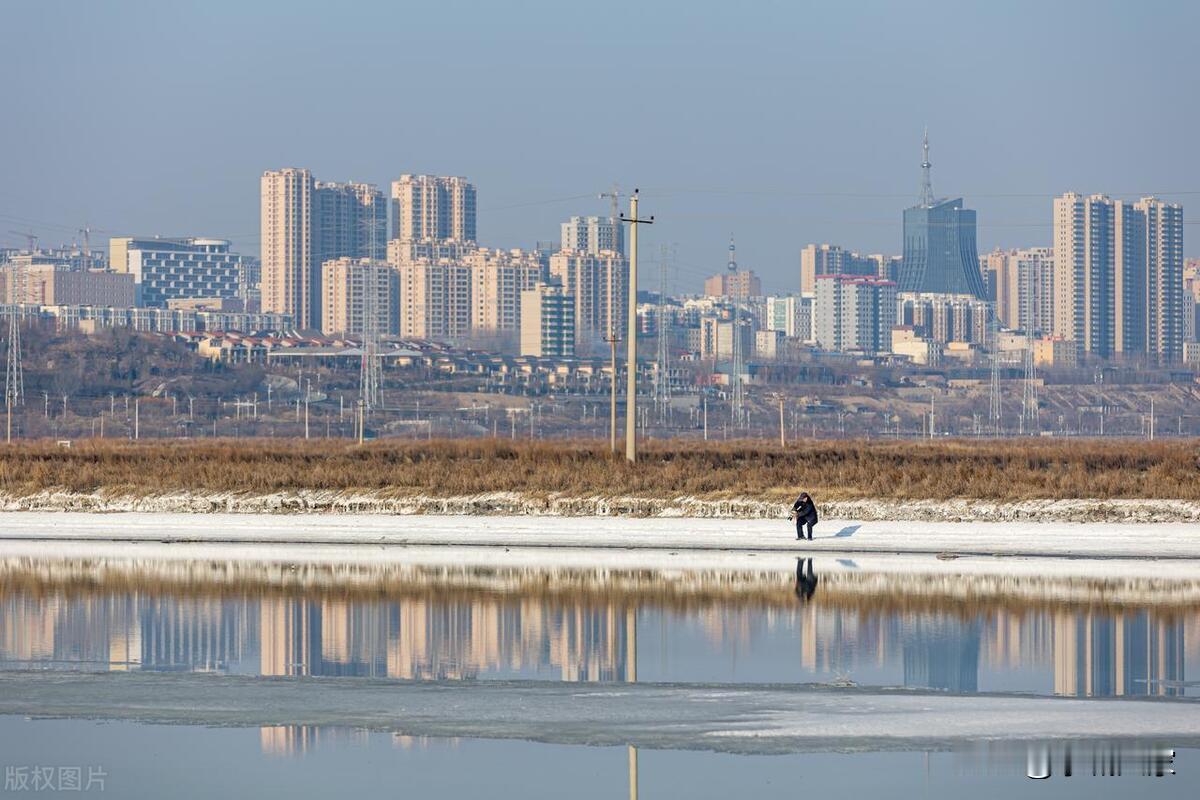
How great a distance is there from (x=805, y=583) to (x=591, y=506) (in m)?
14.3

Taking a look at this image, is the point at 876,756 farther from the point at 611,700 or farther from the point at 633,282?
the point at 633,282

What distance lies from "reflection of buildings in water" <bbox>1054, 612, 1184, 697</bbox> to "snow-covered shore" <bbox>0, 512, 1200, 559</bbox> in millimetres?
10279

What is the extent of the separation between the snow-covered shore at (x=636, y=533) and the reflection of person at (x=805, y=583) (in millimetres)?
3371

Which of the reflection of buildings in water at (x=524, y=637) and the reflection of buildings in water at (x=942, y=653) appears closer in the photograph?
the reflection of buildings in water at (x=942, y=653)

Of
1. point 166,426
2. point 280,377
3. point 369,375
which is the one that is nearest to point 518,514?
point 369,375

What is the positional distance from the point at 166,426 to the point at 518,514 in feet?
351

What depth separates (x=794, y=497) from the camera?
41.9 m

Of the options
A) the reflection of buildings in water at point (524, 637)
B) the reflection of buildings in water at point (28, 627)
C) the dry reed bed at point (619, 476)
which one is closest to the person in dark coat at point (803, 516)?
the dry reed bed at point (619, 476)

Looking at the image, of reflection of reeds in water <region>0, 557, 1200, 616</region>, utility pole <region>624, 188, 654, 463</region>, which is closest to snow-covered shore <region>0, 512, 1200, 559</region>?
reflection of reeds in water <region>0, 557, 1200, 616</region>

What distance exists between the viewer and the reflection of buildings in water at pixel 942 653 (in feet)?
61.4

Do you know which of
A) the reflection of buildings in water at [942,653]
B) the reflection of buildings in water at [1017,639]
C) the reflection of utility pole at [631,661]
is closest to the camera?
the reflection of utility pole at [631,661]

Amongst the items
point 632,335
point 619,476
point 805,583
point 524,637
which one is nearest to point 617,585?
point 805,583

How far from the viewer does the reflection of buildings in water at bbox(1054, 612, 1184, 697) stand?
18469 mm

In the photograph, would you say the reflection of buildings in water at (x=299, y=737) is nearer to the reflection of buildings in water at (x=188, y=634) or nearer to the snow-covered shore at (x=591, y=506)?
the reflection of buildings in water at (x=188, y=634)
